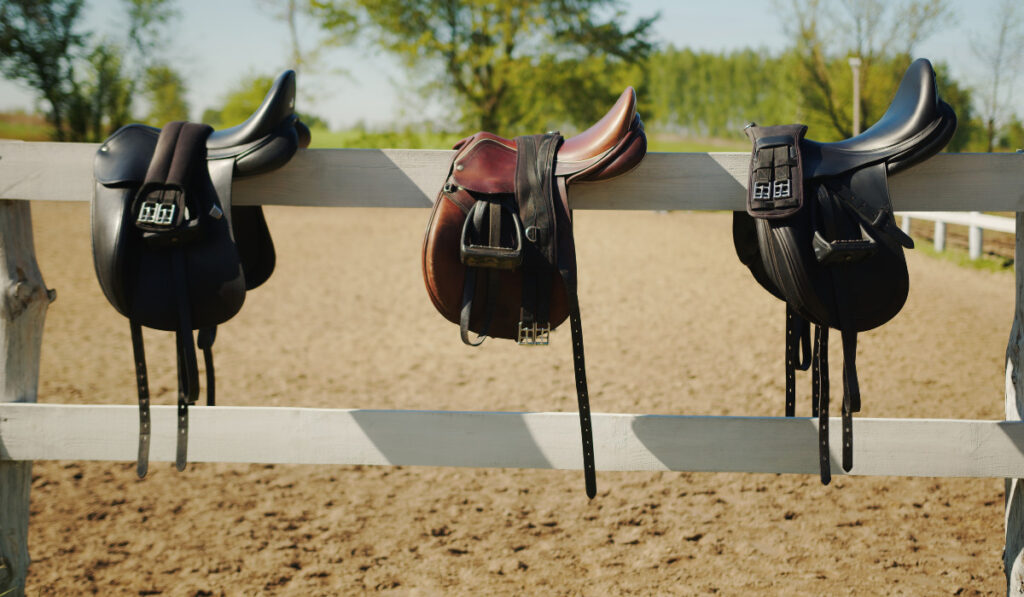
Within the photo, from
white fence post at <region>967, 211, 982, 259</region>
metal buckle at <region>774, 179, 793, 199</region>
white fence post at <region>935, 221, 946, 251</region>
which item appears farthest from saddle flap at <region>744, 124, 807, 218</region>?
white fence post at <region>935, 221, 946, 251</region>

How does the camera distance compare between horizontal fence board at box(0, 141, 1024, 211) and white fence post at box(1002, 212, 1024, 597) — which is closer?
horizontal fence board at box(0, 141, 1024, 211)

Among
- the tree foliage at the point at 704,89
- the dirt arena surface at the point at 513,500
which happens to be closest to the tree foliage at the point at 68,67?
the dirt arena surface at the point at 513,500

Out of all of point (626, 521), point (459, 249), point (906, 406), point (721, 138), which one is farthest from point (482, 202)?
point (721, 138)

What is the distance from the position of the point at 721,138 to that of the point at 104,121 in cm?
4319

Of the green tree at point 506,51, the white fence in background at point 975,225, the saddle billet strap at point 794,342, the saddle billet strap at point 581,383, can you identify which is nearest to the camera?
the saddle billet strap at point 581,383

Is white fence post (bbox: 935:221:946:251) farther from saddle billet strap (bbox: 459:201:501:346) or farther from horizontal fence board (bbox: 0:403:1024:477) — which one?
saddle billet strap (bbox: 459:201:501:346)

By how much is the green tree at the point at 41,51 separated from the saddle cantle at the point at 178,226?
27978 millimetres

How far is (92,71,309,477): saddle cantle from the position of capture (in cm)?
140

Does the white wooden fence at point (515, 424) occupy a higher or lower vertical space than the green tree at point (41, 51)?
lower

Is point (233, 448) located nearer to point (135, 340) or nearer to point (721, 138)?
point (135, 340)

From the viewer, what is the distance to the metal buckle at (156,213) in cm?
138

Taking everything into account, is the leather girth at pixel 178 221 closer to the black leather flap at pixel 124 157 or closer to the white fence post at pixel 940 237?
the black leather flap at pixel 124 157

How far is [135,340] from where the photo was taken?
4.86 ft

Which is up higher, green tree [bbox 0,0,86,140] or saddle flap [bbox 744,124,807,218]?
green tree [bbox 0,0,86,140]
